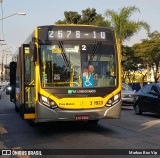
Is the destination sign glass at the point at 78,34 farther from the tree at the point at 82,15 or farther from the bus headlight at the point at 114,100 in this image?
the tree at the point at 82,15

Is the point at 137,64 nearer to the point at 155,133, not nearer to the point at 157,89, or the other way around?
the point at 157,89

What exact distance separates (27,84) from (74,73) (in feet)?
6.46

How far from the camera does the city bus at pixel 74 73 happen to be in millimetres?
11375

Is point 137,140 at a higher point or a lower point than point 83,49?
lower

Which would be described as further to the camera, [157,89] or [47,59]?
[157,89]

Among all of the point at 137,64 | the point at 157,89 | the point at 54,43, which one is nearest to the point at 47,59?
the point at 54,43

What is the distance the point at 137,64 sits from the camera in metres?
64.9

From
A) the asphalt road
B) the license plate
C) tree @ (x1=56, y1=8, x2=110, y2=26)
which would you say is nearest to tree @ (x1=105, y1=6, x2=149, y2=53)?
tree @ (x1=56, y1=8, x2=110, y2=26)

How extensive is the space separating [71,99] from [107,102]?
1.06 m

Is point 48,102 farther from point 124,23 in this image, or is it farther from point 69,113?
point 124,23

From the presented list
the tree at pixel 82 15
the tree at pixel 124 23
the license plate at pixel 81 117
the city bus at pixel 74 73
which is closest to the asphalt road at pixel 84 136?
the license plate at pixel 81 117

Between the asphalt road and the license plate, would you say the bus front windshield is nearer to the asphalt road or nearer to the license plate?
the license plate

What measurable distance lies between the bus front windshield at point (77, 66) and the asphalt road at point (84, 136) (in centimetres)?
147

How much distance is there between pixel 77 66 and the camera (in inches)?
460
